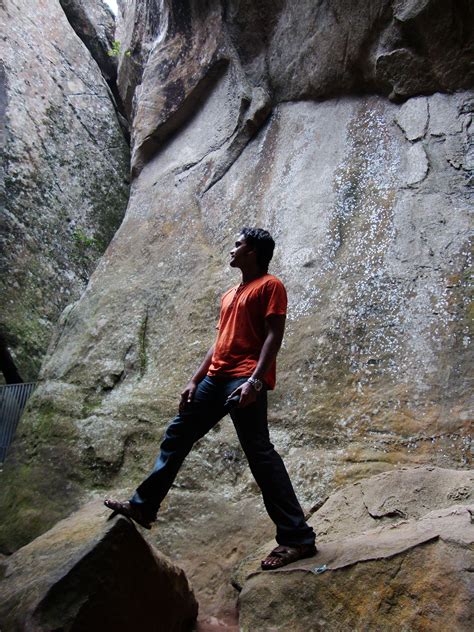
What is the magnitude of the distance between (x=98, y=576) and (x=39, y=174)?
7.54 meters

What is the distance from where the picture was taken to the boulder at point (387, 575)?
2.66 metres

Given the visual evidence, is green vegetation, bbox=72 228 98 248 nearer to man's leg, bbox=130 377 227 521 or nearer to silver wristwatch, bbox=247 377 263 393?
man's leg, bbox=130 377 227 521

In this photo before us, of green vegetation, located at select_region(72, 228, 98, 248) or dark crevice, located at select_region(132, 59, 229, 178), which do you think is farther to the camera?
green vegetation, located at select_region(72, 228, 98, 248)

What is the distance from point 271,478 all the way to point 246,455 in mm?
187

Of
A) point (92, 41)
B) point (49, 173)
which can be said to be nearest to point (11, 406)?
point (49, 173)

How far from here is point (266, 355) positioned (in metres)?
3.31

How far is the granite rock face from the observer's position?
8.09 meters

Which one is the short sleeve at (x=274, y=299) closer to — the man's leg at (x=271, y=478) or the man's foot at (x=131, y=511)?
the man's leg at (x=271, y=478)

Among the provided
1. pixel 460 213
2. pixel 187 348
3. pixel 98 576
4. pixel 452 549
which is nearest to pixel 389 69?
pixel 460 213

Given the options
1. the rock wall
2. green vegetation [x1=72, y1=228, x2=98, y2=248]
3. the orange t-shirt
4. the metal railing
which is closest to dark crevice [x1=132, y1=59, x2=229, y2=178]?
the rock wall

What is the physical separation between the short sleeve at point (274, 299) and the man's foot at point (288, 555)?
1264 millimetres

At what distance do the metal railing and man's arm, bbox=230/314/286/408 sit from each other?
4308 millimetres

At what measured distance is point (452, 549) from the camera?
276 cm

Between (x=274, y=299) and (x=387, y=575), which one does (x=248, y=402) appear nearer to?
(x=274, y=299)
